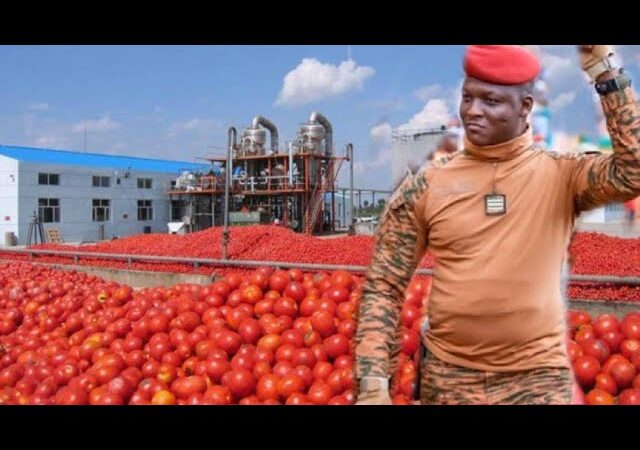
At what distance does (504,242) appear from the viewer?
1906 mm

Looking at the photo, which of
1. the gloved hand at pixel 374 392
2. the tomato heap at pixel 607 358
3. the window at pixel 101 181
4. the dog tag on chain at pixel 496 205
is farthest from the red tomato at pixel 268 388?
the window at pixel 101 181

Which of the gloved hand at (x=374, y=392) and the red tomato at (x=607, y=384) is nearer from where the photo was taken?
the gloved hand at (x=374, y=392)

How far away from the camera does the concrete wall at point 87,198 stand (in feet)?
94.9

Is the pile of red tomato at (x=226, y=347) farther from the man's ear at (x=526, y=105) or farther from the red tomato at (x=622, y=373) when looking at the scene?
the man's ear at (x=526, y=105)

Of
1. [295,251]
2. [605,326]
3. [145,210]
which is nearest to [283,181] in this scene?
[145,210]

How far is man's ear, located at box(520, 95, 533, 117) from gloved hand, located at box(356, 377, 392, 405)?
1.03 meters

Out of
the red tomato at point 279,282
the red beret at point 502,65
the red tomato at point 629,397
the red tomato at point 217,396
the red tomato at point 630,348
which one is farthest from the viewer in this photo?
the red tomato at point 279,282

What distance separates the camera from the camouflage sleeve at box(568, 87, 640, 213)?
177 cm

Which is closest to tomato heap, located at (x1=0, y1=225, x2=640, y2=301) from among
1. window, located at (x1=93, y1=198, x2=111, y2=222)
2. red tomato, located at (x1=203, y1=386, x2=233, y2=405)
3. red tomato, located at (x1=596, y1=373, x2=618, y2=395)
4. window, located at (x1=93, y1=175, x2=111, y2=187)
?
red tomato, located at (x1=596, y1=373, x2=618, y2=395)

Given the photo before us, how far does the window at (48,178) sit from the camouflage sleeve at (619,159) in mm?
31671

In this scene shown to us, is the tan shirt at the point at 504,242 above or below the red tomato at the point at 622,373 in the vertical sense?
above
